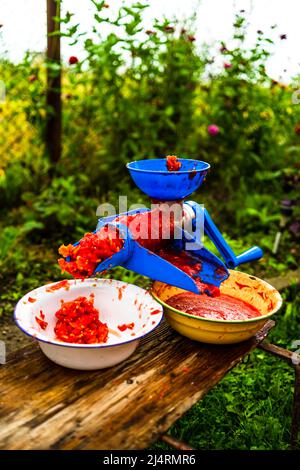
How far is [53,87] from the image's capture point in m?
3.27

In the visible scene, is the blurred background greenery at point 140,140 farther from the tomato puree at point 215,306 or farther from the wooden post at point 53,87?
the tomato puree at point 215,306

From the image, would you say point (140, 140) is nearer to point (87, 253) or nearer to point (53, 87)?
point (53, 87)

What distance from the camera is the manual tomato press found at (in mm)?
1478

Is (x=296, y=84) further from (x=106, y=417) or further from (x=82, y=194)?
(x=106, y=417)

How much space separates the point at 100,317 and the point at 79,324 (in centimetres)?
19

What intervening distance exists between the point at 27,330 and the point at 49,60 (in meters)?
2.32

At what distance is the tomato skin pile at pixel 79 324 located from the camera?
1.47 metres

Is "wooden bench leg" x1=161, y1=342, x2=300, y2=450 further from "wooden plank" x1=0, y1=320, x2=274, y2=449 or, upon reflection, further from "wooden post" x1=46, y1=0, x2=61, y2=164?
"wooden post" x1=46, y1=0, x2=61, y2=164

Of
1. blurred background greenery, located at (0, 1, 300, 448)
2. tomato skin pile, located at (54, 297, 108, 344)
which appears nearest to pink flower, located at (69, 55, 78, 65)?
blurred background greenery, located at (0, 1, 300, 448)

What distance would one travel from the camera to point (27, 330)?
1.36 m

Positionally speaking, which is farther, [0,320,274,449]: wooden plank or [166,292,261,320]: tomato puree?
[166,292,261,320]: tomato puree

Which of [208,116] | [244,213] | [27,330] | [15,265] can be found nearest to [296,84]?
[208,116]

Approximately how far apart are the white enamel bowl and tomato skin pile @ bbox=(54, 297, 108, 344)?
46 millimetres

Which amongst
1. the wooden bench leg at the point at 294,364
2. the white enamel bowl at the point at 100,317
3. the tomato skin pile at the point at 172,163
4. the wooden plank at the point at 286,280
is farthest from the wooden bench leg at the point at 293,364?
the wooden plank at the point at 286,280
